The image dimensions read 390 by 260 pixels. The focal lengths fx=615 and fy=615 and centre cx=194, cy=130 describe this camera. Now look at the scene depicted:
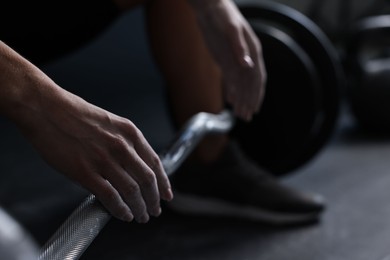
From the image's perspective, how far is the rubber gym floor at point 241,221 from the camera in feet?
3.47

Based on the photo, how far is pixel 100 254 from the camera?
105 centimetres

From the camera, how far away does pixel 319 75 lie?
1360 mm

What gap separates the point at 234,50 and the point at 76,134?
431 mm

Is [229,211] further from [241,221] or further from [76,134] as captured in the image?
[76,134]

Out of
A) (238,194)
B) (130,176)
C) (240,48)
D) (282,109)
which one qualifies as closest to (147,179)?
(130,176)

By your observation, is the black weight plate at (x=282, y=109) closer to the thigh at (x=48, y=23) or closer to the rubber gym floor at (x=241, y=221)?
the rubber gym floor at (x=241, y=221)

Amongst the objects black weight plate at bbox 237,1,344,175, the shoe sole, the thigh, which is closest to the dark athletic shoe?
the shoe sole

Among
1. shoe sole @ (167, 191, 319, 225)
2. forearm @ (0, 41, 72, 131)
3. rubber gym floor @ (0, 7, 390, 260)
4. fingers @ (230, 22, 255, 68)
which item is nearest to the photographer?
forearm @ (0, 41, 72, 131)

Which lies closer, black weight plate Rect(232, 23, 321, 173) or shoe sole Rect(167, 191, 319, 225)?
shoe sole Rect(167, 191, 319, 225)

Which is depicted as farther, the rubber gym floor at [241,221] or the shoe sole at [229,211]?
the shoe sole at [229,211]

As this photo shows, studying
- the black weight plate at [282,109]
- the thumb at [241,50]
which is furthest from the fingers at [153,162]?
the black weight plate at [282,109]

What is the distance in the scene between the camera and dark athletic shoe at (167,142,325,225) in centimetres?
118

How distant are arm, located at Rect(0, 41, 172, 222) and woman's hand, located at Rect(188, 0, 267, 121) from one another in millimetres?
391

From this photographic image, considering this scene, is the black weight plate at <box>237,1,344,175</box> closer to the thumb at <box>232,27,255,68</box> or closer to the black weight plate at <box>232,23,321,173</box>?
the black weight plate at <box>232,23,321,173</box>
